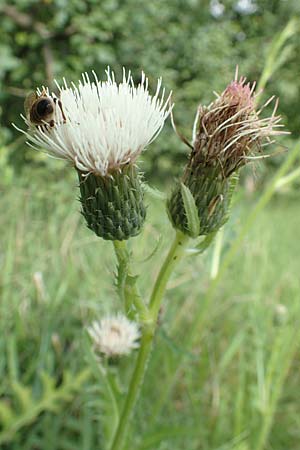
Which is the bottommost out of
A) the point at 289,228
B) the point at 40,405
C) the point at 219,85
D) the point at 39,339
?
the point at 289,228

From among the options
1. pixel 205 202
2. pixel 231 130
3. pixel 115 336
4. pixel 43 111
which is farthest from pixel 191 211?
pixel 115 336

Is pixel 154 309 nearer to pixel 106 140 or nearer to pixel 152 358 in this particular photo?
pixel 106 140

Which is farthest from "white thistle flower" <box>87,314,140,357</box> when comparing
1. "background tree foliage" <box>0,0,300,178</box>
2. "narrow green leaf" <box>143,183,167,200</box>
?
"background tree foliage" <box>0,0,300,178</box>

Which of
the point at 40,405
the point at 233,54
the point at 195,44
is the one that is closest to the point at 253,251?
the point at 40,405

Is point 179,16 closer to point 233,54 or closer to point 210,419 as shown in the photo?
point 233,54

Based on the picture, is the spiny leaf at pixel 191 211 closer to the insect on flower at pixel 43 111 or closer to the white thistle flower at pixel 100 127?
the white thistle flower at pixel 100 127

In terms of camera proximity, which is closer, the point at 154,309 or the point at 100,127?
the point at 100,127

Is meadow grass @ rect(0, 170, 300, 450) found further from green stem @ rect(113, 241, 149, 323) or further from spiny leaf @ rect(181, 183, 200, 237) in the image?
spiny leaf @ rect(181, 183, 200, 237)

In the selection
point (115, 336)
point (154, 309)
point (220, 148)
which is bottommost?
point (115, 336)
